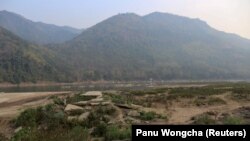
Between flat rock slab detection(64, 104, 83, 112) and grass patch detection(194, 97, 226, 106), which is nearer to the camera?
flat rock slab detection(64, 104, 83, 112)

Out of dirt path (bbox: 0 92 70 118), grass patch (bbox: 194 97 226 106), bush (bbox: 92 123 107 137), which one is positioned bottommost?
bush (bbox: 92 123 107 137)

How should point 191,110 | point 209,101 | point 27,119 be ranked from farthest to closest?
point 209,101 → point 191,110 → point 27,119

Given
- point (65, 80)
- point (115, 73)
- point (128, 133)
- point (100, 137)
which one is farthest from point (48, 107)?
point (115, 73)

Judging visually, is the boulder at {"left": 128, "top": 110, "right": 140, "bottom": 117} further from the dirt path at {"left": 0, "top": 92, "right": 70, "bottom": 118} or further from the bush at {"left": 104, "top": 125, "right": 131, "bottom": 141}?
the dirt path at {"left": 0, "top": 92, "right": 70, "bottom": 118}

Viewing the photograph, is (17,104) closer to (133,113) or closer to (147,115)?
(133,113)

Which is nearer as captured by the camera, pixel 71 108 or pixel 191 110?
pixel 71 108

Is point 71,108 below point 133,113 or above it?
above

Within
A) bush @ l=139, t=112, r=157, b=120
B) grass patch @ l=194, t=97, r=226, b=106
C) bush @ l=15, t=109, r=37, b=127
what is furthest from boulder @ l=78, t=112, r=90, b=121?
grass patch @ l=194, t=97, r=226, b=106

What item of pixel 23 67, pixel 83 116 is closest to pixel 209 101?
pixel 83 116

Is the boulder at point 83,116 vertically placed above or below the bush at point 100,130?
above

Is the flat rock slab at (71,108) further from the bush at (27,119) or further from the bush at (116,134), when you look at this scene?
the bush at (116,134)

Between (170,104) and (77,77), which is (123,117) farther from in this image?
(77,77)

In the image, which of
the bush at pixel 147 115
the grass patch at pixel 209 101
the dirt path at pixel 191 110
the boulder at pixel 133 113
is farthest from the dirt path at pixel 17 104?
the grass patch at pixel 209 101

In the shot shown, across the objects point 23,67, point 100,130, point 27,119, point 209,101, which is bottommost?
point 100,130
